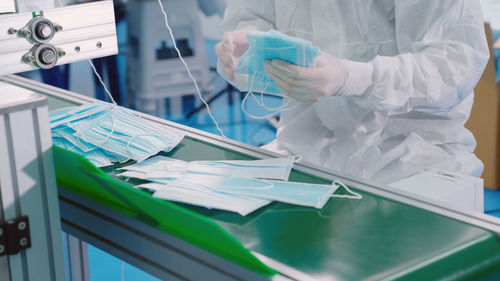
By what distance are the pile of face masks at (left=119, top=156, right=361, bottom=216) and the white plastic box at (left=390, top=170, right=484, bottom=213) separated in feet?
0.85

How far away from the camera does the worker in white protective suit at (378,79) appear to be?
1.25 meters

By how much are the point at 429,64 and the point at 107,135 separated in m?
0.70

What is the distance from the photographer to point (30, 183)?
0.85 m

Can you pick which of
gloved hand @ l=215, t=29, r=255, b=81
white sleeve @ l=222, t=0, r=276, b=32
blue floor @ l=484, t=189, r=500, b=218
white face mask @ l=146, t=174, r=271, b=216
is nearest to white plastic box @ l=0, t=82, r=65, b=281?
white face mask @ l=146, t=174, r=271, b=216

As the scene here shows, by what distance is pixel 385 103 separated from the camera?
1.28 metres

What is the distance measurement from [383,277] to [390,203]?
245 mm

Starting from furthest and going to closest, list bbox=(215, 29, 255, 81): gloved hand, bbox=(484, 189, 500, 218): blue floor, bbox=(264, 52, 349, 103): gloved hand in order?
bbox=(484, 189, 500, 218): blue floor → bbox=(215, 29, 255, 81): gloved hand → bbox=(264, 52, 349, 103): gloved hand

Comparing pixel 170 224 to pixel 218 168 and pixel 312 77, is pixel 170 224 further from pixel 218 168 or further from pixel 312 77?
pixel 312 77

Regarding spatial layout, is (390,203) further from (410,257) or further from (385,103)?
(385,103)

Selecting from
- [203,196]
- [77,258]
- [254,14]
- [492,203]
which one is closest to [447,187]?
[203,196]

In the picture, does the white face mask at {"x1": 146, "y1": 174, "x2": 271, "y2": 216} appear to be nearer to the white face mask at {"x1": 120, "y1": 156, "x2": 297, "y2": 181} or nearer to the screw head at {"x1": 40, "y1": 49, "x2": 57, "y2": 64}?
the white face mask at {"x1": 120, "y1": 156, "x2": 297, "y2": 181}

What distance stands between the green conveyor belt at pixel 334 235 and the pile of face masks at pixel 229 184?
0.06 feet

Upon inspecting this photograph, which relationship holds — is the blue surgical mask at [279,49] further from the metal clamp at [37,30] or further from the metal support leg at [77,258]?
the metal support leg at [77,258]

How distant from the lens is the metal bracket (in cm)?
83
